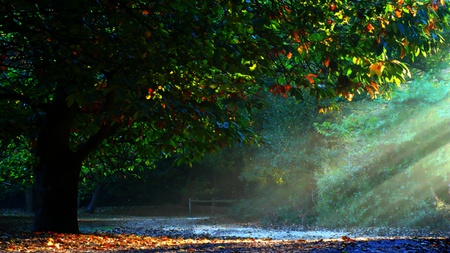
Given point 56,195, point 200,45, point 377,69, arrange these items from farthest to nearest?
1. point 56,195
2. point 200,45
3. point 377,69

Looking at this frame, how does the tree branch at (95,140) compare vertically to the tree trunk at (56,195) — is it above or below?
above

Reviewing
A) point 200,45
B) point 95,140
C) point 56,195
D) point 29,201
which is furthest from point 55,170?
point 29,201

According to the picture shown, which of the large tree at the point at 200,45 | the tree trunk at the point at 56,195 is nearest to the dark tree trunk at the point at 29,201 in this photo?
the tree trunk at the point at 56,195

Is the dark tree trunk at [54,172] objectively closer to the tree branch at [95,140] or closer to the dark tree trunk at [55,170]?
the dark tree trunk at [55,170]

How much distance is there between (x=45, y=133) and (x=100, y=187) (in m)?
31.9

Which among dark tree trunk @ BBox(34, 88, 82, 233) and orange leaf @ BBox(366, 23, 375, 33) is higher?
orange leaf @ BBox(366, 23, 375, 33)

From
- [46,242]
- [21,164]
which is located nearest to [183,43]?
[46,242]

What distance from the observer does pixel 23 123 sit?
1213cm

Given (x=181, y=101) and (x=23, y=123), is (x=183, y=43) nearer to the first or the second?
(x=181, y=101)

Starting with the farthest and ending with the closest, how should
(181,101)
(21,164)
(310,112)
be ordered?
(310,112)
(21,164)
(181,101)

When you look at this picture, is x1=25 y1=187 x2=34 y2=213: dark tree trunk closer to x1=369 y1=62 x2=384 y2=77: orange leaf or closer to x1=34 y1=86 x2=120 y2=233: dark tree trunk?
x1=34 y1=86 x2=120 y2=233: dark tree trunk

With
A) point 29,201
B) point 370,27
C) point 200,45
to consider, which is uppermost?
point 370,27

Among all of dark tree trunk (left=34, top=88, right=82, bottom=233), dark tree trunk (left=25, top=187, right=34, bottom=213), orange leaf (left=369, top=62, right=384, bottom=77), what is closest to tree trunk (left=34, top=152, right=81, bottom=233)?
dark tree trunk (left=34, top=88, right=82, bottom=233)

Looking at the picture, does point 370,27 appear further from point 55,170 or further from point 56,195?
point 56,195
